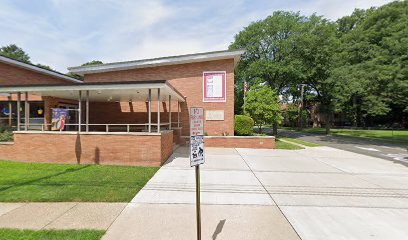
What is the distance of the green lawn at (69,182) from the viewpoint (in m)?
6.07

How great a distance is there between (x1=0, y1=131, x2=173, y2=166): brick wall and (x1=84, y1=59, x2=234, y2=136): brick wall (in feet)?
25.7

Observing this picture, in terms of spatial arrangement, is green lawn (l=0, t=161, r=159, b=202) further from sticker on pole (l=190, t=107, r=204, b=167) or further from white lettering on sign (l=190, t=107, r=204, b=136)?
white lettering on sign (l=190, t=107, r=204, b=136)

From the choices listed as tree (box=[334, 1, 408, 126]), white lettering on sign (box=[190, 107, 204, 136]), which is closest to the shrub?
tree (box=[334, 1, 408, 126])

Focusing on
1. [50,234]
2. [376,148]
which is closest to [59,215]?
[50,234]

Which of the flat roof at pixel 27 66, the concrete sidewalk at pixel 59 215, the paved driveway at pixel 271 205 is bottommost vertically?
the paved driveway at pixel 271 205

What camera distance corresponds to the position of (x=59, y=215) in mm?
5008

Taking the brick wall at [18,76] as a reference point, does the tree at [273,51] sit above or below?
above

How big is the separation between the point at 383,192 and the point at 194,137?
755 cm

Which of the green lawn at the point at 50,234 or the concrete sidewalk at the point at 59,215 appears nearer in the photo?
the green lawn at the point at 50,234

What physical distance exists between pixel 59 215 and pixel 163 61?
1502 centimetres

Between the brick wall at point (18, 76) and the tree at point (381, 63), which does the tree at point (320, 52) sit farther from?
the brick wall at point (18, 76)

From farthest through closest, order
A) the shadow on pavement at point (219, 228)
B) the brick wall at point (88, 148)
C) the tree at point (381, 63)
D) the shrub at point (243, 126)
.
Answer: the tree at point (381, 63) < the shrub at point (243, 126) < the brick wall at point (88, 148) < the shadow on pavement at point (219, 228)

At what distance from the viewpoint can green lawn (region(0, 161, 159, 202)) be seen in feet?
19.9

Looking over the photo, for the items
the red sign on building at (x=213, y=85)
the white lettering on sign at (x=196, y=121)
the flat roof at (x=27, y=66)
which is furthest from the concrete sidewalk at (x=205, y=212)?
the flat roof at (x=27, y=66)
